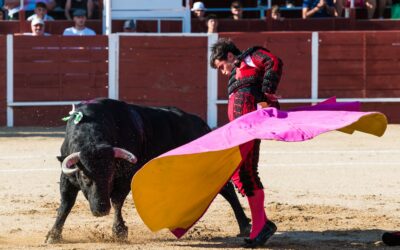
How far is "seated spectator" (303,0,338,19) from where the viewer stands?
1444 centimetres

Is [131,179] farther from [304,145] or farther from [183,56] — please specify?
[183,56]

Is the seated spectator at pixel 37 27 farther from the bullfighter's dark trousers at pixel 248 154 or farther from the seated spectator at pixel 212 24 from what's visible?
the bullfighter's dark trousers at pixel 248 154

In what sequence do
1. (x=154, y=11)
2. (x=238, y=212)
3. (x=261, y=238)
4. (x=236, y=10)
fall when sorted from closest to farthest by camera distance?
(x=261, y=238) → (x=238, y=212) → (x=154, y=11) → (x=236, y=10)

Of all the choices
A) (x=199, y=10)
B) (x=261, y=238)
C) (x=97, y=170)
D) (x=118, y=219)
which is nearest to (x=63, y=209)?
(x=118, y=219)

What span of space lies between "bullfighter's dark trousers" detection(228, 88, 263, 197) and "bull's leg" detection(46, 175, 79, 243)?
95 centimetres

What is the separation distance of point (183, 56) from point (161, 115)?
6133mm

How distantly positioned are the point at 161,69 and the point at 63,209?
6.71 m

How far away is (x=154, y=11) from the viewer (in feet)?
46.2

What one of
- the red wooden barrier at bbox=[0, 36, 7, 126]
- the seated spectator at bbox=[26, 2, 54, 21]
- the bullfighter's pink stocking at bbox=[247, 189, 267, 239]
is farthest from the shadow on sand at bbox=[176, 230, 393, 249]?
the seated spectator at bbox=[26, 2, 54, 21]

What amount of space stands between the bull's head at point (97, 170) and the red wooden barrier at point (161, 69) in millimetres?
6762

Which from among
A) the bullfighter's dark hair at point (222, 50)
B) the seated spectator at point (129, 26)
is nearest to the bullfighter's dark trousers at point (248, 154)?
the bullfighter's dark hair at point (222, 50)

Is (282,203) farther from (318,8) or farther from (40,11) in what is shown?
(318,8)

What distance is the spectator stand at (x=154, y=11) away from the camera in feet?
45.8

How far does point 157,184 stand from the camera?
6.12 metres
